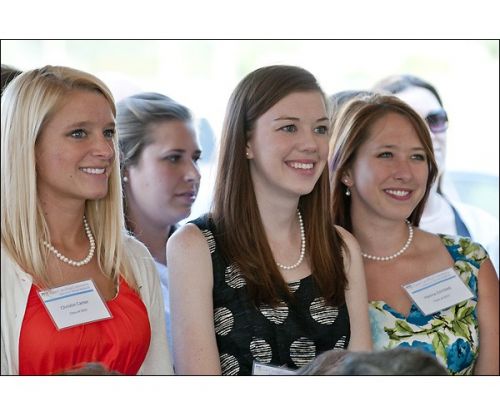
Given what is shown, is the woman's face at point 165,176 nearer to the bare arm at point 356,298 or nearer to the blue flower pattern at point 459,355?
the bare arm at point 356,298

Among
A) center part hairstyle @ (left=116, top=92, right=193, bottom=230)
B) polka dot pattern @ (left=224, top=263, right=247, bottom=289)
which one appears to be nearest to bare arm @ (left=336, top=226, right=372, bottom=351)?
polka dot pattern @ (left=224, top=263, right=247, bottom=289)

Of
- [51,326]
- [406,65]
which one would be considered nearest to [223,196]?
[51,326]

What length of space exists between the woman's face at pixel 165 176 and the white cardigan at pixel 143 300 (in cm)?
60

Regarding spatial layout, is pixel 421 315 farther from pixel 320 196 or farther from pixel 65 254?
pixel 65 254

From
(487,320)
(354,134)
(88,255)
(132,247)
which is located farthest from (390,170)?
(88,255)

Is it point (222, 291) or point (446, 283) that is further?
point (446, 283)

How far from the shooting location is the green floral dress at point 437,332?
250 cm

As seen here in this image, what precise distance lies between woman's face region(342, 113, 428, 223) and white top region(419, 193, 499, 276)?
0.89 metres

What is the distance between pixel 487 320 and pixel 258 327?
2.74 ft

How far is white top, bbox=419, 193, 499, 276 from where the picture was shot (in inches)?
143

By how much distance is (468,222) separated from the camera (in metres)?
3.76

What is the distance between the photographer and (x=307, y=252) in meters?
2.46
